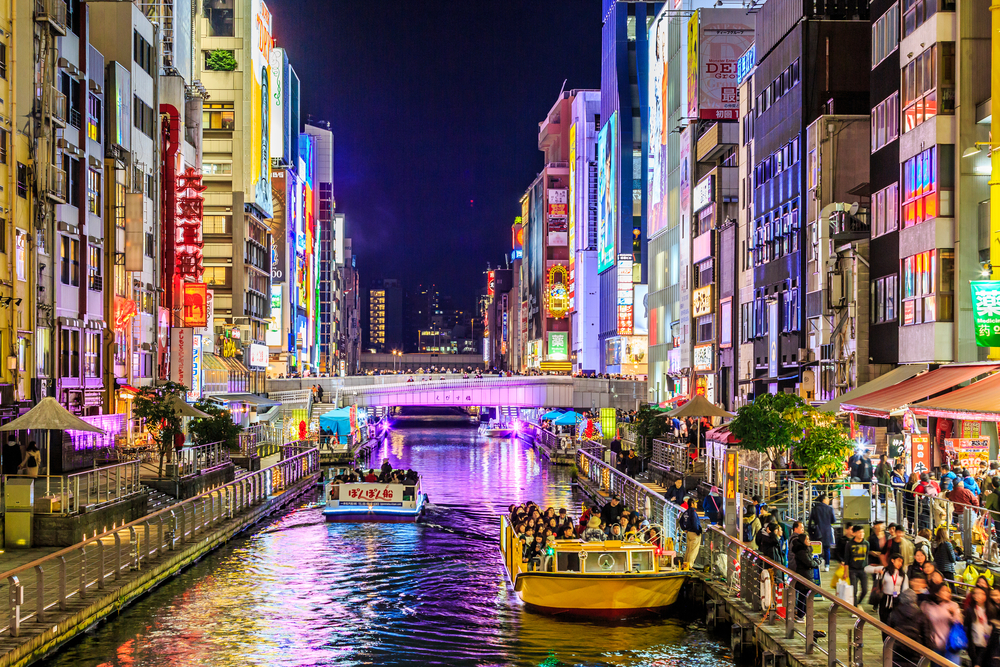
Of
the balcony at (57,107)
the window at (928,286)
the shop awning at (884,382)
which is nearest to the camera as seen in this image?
the window at (928,286)

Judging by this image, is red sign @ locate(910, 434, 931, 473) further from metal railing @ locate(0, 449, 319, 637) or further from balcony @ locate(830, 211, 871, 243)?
metal railing @ locate(0, 449, 319, 637)

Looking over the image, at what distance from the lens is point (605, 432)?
87.9m

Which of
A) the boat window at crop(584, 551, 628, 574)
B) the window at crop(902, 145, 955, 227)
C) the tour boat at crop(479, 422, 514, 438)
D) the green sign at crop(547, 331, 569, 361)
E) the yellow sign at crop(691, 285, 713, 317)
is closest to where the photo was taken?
the boat window at crop(584, 551, 628, 574)

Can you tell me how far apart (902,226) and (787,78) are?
63.6 feet

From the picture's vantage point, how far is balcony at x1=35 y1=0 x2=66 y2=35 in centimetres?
4356

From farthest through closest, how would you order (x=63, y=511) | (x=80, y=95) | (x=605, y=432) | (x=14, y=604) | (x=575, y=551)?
(x=605, y=432), (x=80, y=95), (x=63, y=511), (x=575, y=551), (x=14, y=604)

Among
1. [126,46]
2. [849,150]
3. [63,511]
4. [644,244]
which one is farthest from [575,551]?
[644,244]

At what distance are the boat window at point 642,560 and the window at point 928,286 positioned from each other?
16.1m

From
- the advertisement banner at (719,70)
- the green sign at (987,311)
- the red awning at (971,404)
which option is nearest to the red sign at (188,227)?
the advertisement banner at (719,70)

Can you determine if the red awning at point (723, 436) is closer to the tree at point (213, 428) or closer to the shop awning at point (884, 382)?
the shop awning at point (884, 382)

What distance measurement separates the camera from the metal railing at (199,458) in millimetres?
41938

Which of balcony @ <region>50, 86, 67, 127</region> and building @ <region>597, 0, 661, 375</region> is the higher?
building @ <region>597, 0, 661, 375</region>

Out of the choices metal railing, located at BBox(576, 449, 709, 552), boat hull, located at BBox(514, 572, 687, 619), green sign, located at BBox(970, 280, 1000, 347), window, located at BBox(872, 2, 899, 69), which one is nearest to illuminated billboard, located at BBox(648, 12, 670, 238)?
metal railing, located at BBox(576, 449, 709, 552)

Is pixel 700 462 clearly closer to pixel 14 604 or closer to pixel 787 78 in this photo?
pixel 787 78
